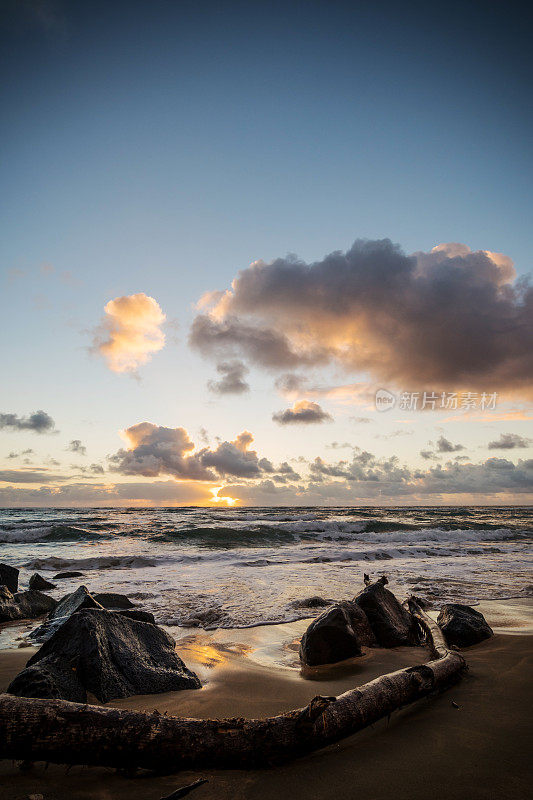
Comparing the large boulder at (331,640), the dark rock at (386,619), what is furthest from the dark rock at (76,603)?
the dark rock at (386,619)

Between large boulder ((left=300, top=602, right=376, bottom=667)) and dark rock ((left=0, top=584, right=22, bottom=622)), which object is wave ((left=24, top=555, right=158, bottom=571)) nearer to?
dark rock ((left=0, top=584, right=22, bottom=622))

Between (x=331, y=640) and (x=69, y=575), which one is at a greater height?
(x=331, y=640)

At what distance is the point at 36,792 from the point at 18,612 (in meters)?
→ 5.78

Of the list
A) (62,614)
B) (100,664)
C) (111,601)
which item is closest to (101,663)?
(100,664)

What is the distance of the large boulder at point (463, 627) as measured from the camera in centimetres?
503

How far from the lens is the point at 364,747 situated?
2.40m

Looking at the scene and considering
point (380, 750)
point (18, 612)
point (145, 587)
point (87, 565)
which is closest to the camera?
point (380, 750)

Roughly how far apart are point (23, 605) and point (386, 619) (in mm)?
6097

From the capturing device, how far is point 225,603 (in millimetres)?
7445

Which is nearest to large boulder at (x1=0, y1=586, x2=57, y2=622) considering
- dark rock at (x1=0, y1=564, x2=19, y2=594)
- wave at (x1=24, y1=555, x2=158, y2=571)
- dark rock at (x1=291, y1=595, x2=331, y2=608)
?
dark rock at (x1=0, y1=564, x2=19, y2=594)

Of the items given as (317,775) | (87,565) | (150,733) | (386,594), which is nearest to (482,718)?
(317,775)

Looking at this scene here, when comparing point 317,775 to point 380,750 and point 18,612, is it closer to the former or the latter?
point 380,750

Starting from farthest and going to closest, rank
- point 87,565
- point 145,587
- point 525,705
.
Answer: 1. point 87,565
2. point 145,587
3. point 525,705

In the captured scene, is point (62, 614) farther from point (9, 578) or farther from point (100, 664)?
point (9, 578)
